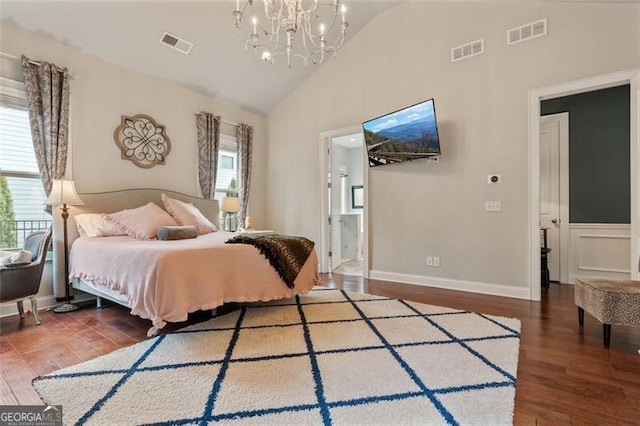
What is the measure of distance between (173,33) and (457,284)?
4476 millimetres

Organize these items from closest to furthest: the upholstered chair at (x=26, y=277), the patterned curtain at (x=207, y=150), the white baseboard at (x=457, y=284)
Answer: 1. the upholstered chair at (x=26, y=277)
2. the white baseboard at (x=457, y=284)
3. the patterned curtain at (x=207, y=150)

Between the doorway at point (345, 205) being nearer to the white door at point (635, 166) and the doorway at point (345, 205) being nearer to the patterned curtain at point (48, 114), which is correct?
the white door at point (635, 166)

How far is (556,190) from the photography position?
4.18 metres

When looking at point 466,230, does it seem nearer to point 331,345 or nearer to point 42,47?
point 331,345

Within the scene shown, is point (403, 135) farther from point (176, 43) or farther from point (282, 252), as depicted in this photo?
point (176, 43)

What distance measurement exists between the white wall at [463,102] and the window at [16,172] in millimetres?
3502

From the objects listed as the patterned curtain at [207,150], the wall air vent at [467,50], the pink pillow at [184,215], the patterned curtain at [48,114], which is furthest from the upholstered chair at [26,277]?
the wall air vent at [467,50]

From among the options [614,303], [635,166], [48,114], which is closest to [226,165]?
[48,114]

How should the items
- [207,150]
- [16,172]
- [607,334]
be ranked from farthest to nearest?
[207,150], [16,172], [607,334]

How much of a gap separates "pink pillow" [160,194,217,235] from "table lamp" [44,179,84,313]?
0.88 meters

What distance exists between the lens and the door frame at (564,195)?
13.4ft

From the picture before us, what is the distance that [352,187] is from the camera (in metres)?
7.14

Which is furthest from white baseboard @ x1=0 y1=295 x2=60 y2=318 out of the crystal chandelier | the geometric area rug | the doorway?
the doorway

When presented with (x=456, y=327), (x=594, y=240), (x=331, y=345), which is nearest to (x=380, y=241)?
(x=456, y=327)
